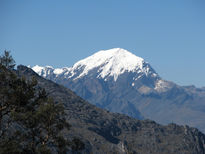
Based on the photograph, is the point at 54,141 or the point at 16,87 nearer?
the point at 16,87

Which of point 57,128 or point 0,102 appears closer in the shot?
point 0,102

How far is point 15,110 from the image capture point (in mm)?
65250

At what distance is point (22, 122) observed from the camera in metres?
67.5

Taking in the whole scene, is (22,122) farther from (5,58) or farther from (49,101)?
(5,58)

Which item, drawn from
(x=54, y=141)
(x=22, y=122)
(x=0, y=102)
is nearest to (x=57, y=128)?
(x=54, y=141)

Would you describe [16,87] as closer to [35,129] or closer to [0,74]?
[0,74]

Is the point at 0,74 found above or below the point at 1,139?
above

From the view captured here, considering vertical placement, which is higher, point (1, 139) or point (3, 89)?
point (3, 89)

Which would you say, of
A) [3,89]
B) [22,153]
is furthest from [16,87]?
[22,153]

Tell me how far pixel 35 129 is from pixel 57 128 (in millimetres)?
4021

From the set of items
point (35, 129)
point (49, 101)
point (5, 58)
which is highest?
point (5, 58)

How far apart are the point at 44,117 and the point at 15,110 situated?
5659mm

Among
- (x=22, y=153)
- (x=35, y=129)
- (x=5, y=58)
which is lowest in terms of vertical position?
(x=22, y=153)

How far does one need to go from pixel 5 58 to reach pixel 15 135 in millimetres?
13057
